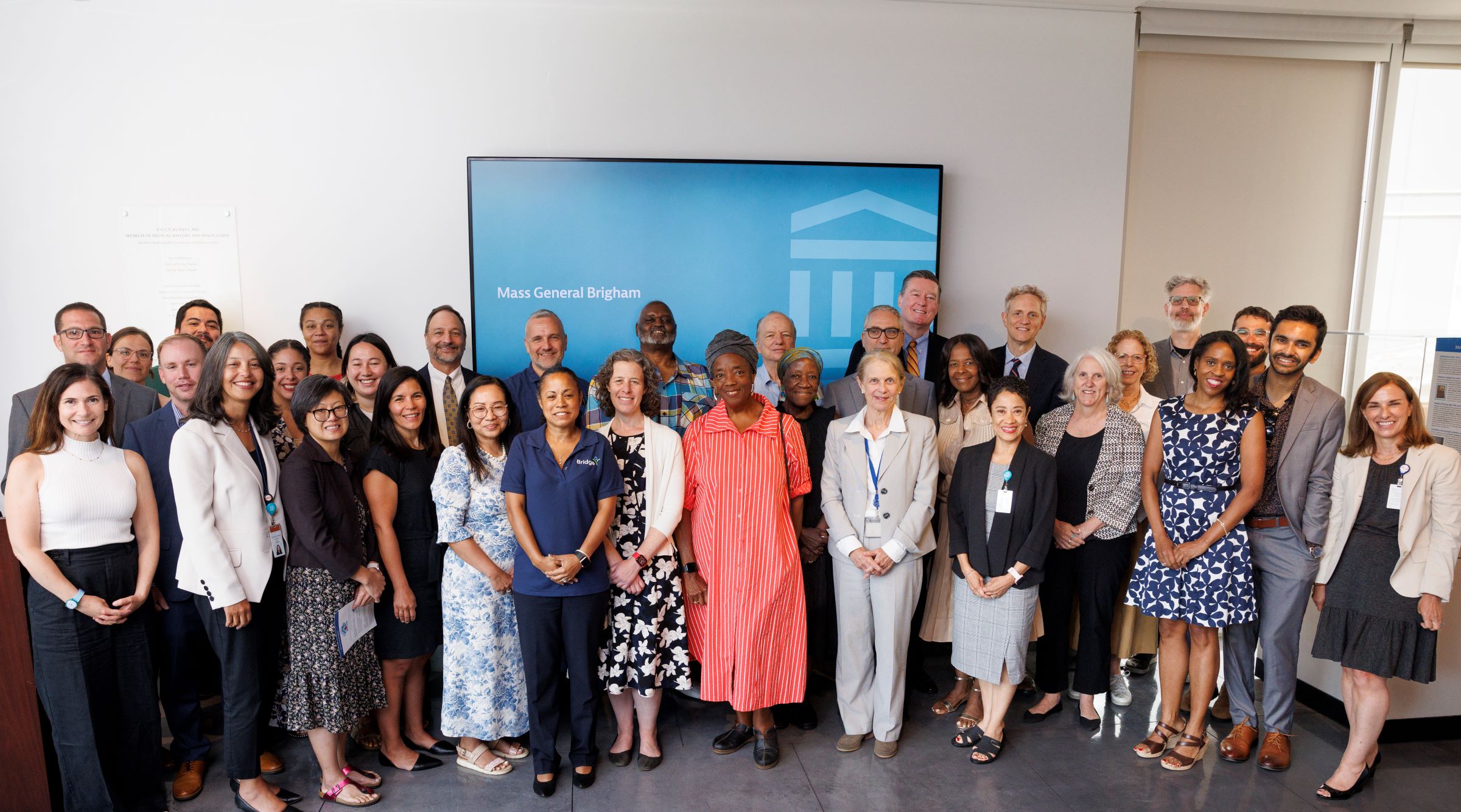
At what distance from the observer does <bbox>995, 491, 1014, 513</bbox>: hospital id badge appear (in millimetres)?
3461

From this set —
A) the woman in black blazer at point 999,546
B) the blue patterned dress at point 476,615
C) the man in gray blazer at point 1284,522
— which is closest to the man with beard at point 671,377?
the blue patterned dress at point 476,615

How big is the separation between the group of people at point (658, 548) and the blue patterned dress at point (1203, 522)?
0.05ft

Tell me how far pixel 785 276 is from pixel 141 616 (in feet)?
A: 12.5

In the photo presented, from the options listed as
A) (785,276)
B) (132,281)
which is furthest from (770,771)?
(132,281)

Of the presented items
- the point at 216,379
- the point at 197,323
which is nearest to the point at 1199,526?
the point at 216,379

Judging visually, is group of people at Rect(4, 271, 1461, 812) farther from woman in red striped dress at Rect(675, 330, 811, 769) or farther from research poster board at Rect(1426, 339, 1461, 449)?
research poster board at Rect(1426, 339, 1461, 449)

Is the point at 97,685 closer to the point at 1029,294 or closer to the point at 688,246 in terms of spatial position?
Answer: the point at 688,246

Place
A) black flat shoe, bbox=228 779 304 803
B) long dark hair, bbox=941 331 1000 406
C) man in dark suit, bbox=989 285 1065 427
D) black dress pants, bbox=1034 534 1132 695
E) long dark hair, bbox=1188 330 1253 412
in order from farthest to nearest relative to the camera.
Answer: man in dark suit, bbox=989 285 1065 427 < long dark hair, bbox=941 331 1000 406 < black dress pants, bbox=1034 534 1132 695 < long dark hair, bbox=1188 330 1253 412 < black flat shoe, bbox=228 779 304 803

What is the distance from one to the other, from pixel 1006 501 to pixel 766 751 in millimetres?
1566

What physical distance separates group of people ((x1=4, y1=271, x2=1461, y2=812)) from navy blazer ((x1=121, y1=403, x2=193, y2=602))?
0.05 feet

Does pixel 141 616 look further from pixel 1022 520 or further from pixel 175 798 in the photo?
pixel 1022 520

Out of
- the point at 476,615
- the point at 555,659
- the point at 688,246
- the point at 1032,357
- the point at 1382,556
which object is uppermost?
the point at 688,246

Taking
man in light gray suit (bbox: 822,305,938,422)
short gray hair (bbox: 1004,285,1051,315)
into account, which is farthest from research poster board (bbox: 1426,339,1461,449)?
man in light gray suit (bbox: 822,305,938,422)

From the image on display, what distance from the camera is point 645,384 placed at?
3.45 meters
